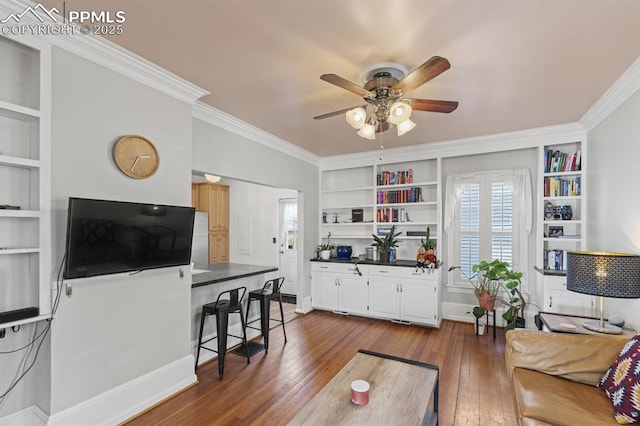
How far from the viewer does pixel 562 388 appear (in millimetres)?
1849

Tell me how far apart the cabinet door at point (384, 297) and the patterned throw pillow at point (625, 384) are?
267 cm

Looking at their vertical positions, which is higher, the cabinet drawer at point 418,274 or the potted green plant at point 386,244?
the potted green plant at point 386,244

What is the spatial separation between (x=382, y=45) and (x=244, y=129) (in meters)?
2.09

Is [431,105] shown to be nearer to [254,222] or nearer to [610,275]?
[610,275]

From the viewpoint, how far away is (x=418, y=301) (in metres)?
4.31

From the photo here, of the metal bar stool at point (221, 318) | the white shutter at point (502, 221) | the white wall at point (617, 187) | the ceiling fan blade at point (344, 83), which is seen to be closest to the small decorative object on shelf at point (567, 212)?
the white wall at point (617, 187)

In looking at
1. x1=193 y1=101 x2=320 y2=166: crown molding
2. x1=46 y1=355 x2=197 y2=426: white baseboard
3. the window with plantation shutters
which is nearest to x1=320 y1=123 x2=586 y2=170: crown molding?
the window with plantation shutters

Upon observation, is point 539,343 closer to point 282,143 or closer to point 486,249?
point 486,249

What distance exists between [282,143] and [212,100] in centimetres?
148

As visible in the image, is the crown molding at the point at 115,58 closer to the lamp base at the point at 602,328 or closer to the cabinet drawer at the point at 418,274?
the cabinet drawer at the point at 418,274

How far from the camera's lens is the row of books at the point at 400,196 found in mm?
4727

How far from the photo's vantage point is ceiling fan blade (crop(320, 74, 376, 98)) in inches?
74.8

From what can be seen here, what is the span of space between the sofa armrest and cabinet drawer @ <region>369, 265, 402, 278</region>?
229 centimetres

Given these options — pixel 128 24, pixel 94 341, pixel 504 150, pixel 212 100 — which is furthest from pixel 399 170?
pixel 94 341
